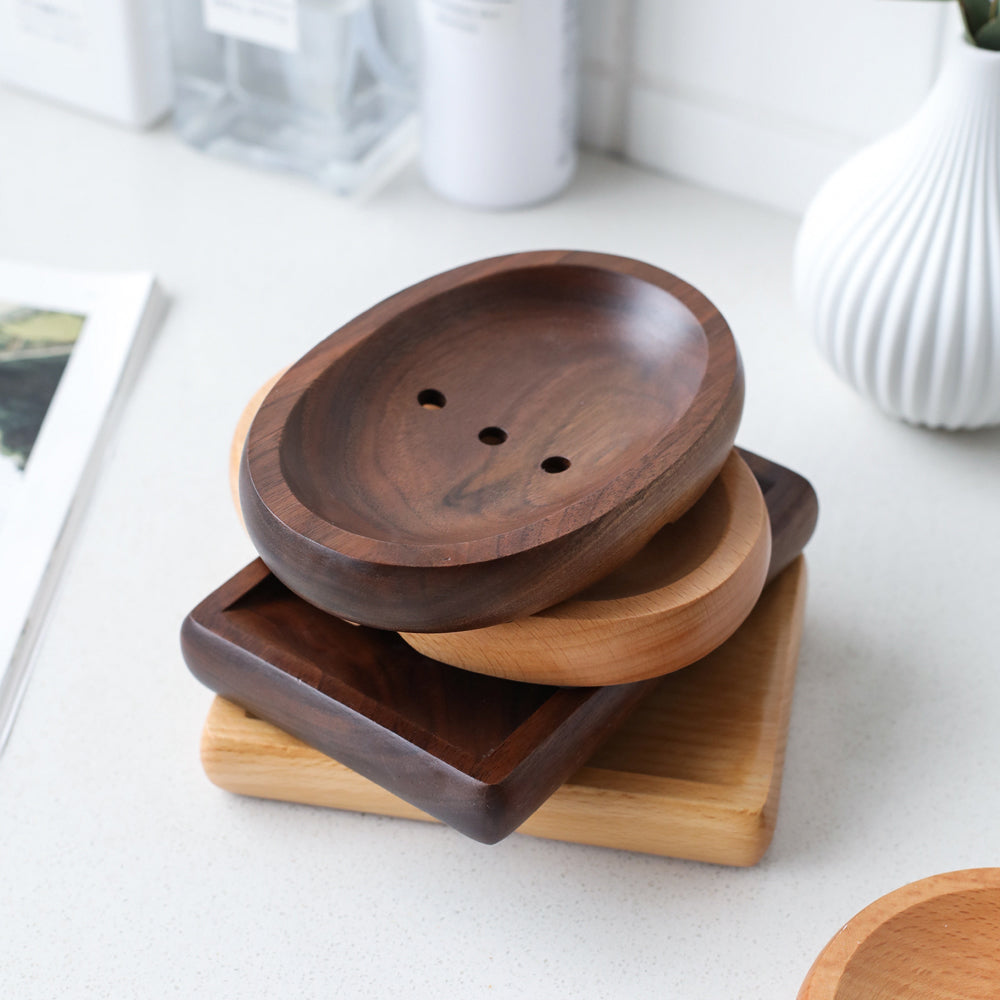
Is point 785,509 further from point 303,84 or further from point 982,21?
point 303,84

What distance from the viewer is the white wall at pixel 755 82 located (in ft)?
2.09

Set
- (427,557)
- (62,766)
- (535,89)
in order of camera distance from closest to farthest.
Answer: (427,557) → (62,766) → (535,89)

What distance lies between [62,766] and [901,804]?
0.28 meters

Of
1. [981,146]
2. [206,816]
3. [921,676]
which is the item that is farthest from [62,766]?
[981,146]

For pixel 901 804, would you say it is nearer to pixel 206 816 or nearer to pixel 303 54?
pixel 206 816

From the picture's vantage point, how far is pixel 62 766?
44cm

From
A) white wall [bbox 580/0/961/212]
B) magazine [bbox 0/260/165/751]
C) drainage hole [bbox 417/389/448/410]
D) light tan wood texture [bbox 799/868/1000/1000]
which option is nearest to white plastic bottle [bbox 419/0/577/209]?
white wall [bbox 580/0/961/212]

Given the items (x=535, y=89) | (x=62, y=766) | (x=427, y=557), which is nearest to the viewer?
(x=427, y=557)

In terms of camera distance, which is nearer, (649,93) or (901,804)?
(901,804)

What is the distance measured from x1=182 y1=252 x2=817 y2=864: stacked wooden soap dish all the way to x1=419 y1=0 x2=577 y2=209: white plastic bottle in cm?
25

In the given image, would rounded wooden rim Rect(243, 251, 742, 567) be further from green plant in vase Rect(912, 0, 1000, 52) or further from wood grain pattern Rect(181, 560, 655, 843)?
green plant in vase Rect(912, 0, 1000, 52)

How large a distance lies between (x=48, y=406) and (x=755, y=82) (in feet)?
1.29

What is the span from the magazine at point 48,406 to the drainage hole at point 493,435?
19cm

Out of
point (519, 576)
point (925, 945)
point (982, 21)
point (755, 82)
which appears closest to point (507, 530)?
point (519, 576)
